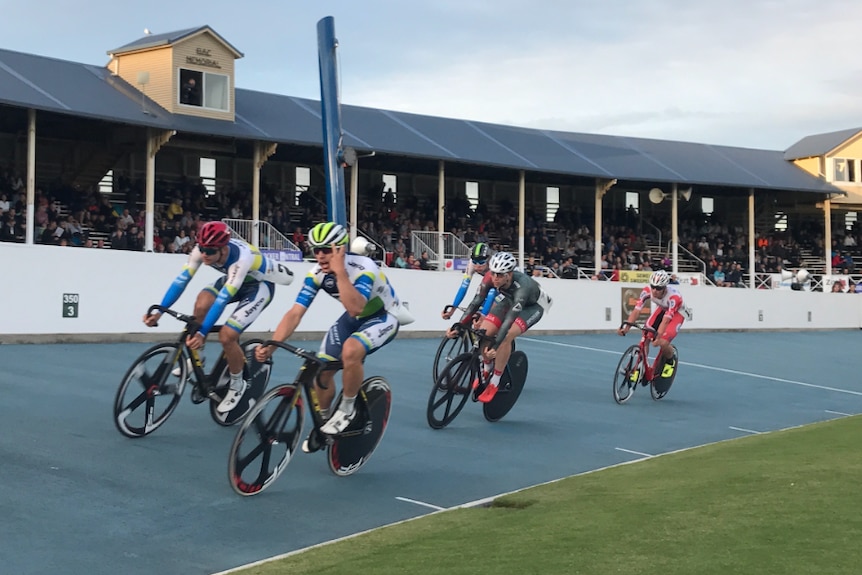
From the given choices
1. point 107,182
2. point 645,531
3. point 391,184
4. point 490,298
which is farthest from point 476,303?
point 391,184

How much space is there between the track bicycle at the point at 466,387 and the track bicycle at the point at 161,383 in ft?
7.86

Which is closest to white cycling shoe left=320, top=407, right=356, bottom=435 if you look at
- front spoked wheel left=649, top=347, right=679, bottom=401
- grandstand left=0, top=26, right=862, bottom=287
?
front spoked wheel left=649, top=347, right=679, bottom=401

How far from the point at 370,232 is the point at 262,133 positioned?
14.4 feet

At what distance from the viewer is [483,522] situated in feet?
22.0

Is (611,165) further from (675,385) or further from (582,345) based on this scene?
(675,385)

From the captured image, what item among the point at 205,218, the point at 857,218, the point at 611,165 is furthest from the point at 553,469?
the point at 857,218

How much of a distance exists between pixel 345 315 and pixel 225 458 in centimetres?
155

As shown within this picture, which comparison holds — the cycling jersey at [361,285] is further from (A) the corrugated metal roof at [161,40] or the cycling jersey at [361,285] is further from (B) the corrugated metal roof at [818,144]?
(B) the corrugated metal roof at [818,144]

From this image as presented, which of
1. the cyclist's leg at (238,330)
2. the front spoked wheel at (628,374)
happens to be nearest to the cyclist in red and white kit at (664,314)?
the front spoked wheel at (628,374)

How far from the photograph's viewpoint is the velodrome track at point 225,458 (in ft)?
20.6

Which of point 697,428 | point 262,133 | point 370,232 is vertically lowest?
point 697,428

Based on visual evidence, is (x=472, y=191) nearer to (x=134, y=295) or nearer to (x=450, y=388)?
(x=134, y=295)

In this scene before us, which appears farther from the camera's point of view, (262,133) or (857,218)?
(857,218)

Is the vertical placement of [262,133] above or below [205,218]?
above
